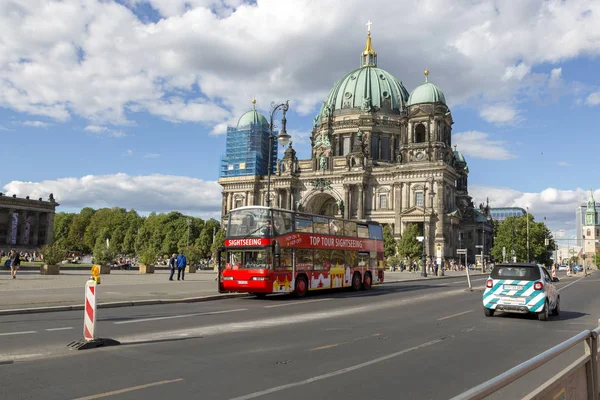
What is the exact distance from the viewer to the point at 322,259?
86.4 ft

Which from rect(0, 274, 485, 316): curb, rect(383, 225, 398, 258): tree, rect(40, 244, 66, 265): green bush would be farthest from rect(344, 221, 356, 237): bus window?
rect(383, 225, 398, 258): tree

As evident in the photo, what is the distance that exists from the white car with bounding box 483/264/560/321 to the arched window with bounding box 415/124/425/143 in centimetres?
7675

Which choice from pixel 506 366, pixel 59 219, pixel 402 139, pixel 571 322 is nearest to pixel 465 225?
pixel 402 139

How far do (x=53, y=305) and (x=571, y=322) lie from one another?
1578cm

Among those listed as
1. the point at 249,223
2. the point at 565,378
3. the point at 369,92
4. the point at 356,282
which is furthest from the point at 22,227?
the point at 565,378

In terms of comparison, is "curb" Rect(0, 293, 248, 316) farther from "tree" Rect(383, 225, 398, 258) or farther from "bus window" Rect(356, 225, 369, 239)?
"tree" Rect(383, 225, 398, 258)

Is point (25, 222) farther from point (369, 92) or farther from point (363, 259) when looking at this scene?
point (363, 259)

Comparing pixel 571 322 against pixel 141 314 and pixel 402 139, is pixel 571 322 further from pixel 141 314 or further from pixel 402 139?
pixel 402 139

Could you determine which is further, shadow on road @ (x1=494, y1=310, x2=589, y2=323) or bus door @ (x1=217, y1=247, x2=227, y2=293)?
bus door @ (x1=217, y1=247, x2=227, y2=293)

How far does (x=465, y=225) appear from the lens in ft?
322

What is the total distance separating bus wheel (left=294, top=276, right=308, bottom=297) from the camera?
24703 mm

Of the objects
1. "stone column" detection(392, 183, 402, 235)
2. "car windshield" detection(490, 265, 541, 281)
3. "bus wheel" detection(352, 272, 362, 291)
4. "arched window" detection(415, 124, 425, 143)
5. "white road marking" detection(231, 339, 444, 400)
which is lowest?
"white road marking" detection(231, 339, 444, 400)

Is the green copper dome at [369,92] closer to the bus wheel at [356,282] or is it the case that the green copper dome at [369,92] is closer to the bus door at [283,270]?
the bus wheel at [356,282]

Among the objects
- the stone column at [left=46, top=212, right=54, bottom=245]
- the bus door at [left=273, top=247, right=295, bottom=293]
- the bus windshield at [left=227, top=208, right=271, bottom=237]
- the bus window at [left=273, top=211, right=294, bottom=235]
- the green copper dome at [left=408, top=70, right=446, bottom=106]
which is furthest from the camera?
the stone column at [left=46, top=212, right=54, bottom=245]
